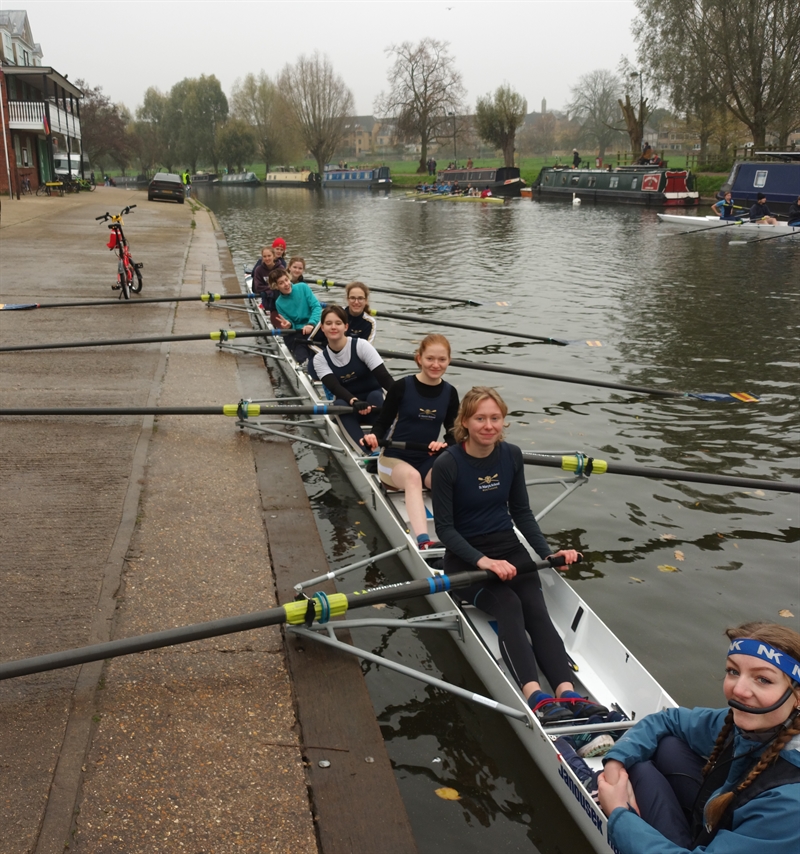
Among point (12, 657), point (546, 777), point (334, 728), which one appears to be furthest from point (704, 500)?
point (12, 657)

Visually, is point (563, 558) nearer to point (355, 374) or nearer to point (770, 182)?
point (355, 374)

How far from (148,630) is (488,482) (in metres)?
2.39

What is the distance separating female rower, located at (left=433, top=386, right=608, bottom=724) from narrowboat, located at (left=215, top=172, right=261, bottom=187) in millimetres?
93164

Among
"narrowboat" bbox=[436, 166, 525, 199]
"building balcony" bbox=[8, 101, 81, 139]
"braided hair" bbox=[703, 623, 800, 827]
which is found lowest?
"braided hair" bbox=[703, 623, 800, 827]

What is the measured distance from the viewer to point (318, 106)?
9844cm

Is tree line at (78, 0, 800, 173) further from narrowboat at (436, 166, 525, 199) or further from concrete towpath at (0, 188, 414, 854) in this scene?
concrete towpath at (0, 188, 414, 854)

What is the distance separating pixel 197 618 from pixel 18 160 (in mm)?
47309

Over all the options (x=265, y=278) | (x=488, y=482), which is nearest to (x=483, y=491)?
(x=488, y=482)

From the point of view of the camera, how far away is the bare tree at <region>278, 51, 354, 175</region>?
9794 centimetres

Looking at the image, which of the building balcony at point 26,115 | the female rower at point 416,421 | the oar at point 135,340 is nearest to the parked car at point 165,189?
the building balcony at point 26,115

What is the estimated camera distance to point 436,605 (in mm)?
5770

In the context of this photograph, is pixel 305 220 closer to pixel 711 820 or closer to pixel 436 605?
pixel 436 605

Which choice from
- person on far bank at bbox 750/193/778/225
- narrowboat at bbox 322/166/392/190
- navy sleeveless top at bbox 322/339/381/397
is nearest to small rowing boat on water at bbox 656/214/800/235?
person on far bank at bbox 750/193/778/225

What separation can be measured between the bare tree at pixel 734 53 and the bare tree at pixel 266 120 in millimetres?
59045
